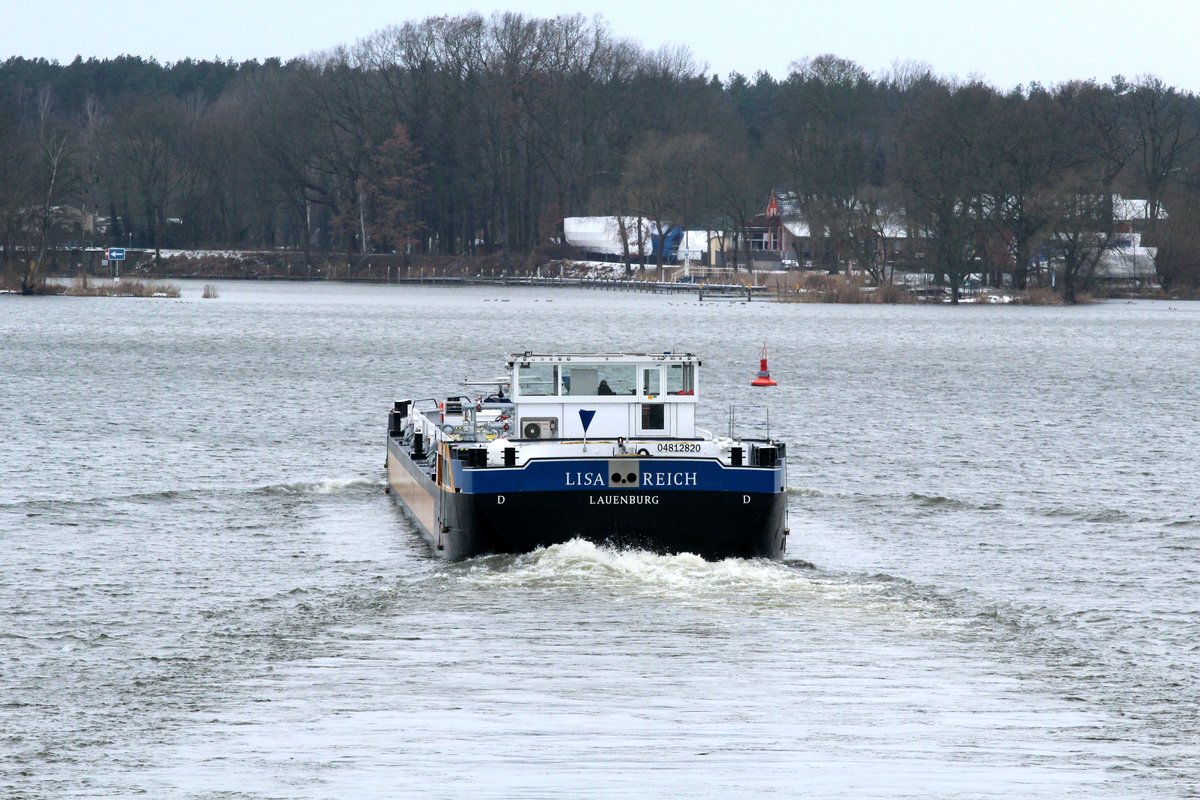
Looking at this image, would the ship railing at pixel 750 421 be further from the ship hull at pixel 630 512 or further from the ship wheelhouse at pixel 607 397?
the ship hull at pixel 630 512

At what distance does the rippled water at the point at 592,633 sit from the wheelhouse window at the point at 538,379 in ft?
10.8

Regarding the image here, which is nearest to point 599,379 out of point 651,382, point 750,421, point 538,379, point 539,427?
point 651,382

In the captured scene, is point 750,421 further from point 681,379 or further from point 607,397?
point 607,397

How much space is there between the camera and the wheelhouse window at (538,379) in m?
29.0

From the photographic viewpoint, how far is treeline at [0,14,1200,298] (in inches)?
5399

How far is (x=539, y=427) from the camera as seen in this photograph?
95.1 feet

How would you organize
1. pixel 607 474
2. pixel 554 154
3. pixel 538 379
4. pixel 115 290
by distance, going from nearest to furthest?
pixel 607 474 < pixel 538 379 < pixel 115 290 < pixel 554 154

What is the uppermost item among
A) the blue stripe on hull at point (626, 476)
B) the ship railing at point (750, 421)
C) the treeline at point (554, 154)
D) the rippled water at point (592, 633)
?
the treeline at point (554, 154)

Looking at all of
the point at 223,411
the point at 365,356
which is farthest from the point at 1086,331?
the point at 223,411

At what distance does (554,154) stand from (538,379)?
15296 centimetres

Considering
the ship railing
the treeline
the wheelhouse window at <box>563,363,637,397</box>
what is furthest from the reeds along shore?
the wheelhouse window at <box>563,363,637,397</box>

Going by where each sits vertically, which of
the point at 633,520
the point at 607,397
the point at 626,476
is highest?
the point at 607,397

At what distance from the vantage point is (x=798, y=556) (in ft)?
94.2

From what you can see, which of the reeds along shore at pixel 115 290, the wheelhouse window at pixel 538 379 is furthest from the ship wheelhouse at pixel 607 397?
the reeds along shore at pixel 115 290
